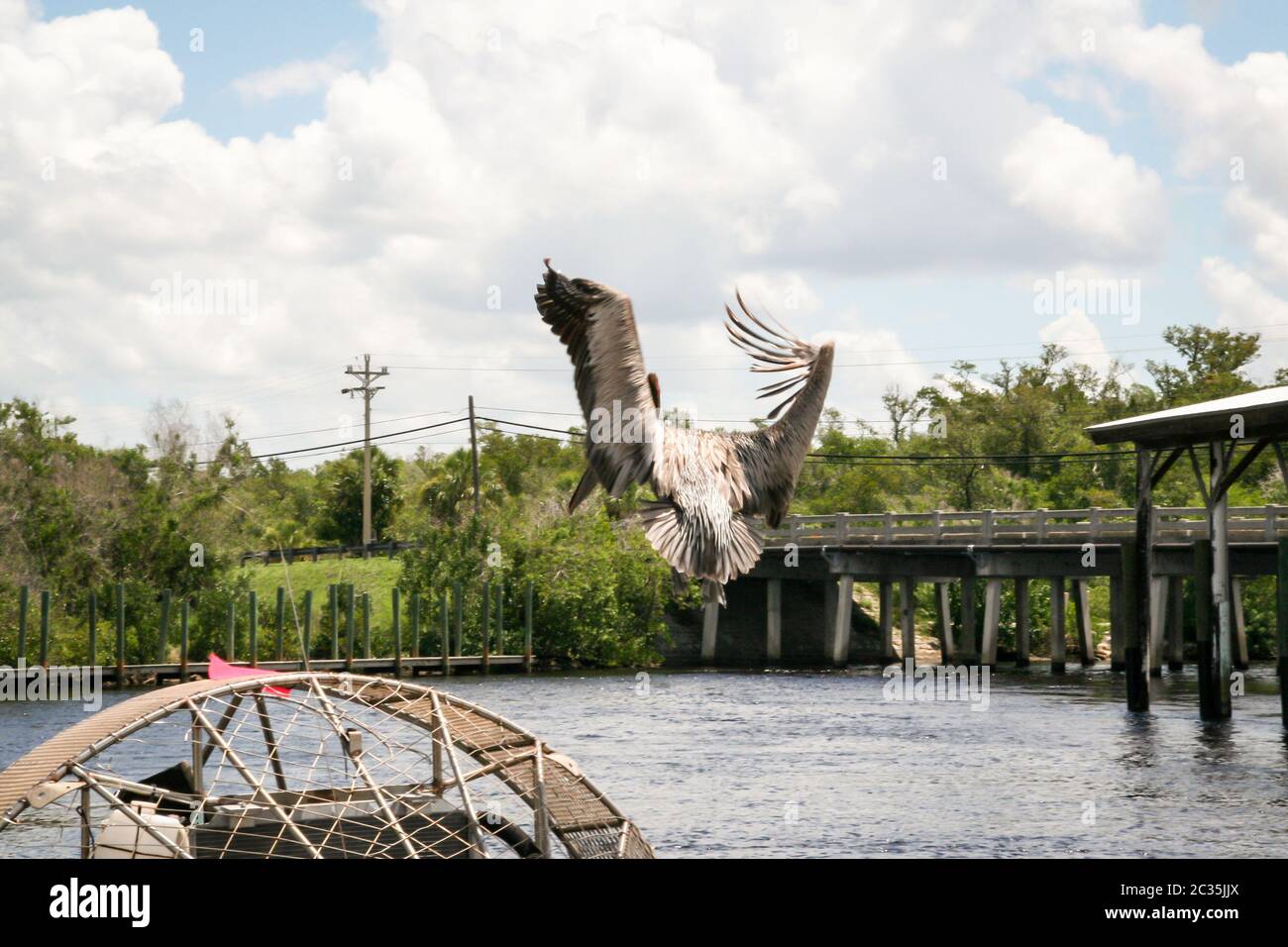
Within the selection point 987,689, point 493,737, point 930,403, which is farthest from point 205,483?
point 493,737

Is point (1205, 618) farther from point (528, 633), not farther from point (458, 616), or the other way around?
point (458, 616)

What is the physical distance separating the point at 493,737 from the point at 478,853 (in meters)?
0.92

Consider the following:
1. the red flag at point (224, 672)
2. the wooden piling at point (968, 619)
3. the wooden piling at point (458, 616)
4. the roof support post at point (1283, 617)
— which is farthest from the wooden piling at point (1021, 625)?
the red flag at point (224, 672)

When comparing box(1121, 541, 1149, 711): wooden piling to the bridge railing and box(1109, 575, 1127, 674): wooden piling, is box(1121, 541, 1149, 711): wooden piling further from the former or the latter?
box(1109, 575, 1127, 674): wooden piling

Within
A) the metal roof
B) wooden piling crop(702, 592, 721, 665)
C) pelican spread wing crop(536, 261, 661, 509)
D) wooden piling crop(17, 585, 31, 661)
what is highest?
the metal roof

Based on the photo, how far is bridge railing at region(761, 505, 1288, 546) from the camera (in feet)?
133

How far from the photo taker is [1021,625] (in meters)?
50.5

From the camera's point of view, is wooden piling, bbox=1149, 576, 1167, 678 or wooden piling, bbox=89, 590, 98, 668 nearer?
wooden piling, bbox=89, 590, 98, 668

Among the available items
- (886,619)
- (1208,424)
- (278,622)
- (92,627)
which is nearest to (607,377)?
(1208,424)

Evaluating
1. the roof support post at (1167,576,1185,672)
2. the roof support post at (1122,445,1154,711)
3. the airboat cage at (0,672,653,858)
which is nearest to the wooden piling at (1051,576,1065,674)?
the roof support post at (1167,576,1185,672)

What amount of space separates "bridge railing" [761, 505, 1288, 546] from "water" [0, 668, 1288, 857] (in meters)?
3.99

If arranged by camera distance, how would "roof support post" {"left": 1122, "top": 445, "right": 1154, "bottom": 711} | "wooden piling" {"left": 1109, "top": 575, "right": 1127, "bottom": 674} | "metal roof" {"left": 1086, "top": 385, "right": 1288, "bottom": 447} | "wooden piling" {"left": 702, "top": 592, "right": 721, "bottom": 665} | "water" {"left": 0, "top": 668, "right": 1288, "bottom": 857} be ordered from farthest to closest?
"wooden piling" {"left": 702, "top": 592, "right": 721, "bottom": 665} → "wooden piling" {"left": 1109, "top": 575, "right": 1127, "bottom": 674} → "roof support post" {"left": 1122, "top": 445, "right": 1154, "bottom": 711} → "metal roof" {"left": 1086, "top": 385, "right": 1288, "bottom": 447} → "water" {"left": 0, "top": 668, "right": 1288, "bottom": 857}

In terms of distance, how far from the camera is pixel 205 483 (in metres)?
57.0
